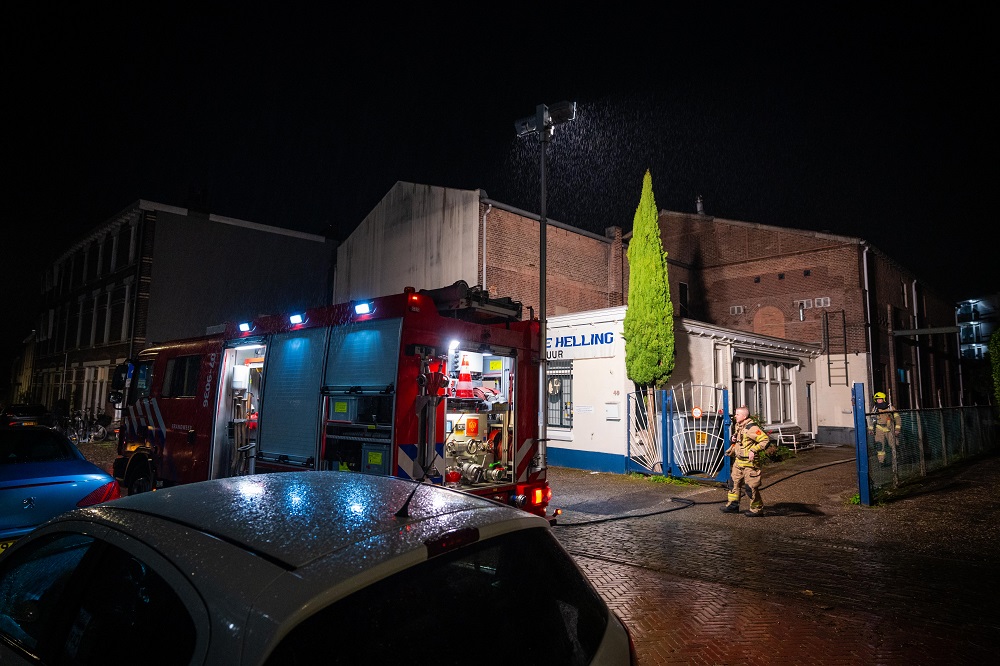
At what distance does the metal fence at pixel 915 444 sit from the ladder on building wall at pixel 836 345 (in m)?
5.28

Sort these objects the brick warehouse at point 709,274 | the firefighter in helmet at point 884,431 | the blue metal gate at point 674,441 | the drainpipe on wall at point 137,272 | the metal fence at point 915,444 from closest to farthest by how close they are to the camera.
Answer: the metal fence at point 915,444 → the firefighter in helmet at point 884,431 → the blue metal gate at point 674,441 → the brick warehouse at point 709,274 → the drainpipe on wall at point 137,272

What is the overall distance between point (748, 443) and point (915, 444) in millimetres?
5565

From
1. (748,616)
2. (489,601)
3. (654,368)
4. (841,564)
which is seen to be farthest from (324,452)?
(654,368)

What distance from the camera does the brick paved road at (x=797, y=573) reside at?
15.1 feet

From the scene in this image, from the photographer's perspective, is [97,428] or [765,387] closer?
[765,387]

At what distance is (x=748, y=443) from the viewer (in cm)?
956

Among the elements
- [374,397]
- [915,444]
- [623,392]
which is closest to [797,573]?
[374,397]

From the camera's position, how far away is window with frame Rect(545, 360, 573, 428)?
52.9ft

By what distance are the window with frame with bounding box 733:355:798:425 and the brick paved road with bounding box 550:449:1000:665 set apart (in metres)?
6.88

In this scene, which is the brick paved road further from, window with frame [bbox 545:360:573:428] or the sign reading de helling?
the sign reading de helling

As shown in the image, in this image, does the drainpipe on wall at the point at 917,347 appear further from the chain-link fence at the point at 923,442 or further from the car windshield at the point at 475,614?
the car windshield at the point at 475,614

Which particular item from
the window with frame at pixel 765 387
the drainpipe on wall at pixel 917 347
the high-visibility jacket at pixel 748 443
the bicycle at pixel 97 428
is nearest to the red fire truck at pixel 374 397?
the high-visibility jacket at pixel 748 443

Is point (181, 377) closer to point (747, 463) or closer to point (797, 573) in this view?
point (797, 573)

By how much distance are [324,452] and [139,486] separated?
16.3 ft
